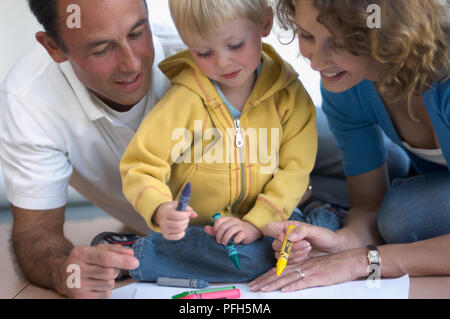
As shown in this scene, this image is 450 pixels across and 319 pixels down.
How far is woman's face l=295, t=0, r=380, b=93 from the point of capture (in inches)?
45.8

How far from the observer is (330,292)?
1.24m

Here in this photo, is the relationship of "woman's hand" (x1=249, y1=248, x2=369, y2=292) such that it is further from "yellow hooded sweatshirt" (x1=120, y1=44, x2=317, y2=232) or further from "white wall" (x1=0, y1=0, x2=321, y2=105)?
"white wall" (x1=0, y1=0, x2=321, y2=105)

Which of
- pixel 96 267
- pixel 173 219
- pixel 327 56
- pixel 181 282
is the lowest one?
pixel 181 282

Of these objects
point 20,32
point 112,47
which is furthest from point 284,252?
point 20,32

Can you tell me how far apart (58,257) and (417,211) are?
0.90 m

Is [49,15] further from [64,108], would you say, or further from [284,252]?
[284,252]

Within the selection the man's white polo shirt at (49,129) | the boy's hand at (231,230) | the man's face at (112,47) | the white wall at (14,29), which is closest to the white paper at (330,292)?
the boy's hand at (231,230)

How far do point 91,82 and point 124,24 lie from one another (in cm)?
20

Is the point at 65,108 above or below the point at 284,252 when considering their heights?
above

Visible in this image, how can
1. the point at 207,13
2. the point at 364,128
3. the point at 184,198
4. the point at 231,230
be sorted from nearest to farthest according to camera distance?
the point at 184,198 < the point at 207,13 < the point at 231,230 < the point at 364,128

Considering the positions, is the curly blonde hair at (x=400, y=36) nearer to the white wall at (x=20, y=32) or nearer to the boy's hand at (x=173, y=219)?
the boy's hand at (x=173, y=219)

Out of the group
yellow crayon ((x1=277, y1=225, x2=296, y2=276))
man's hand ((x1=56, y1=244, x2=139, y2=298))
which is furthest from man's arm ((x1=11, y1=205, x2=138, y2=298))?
yellow crayon ((x1=277, y1=225, x2=296, y2=276))

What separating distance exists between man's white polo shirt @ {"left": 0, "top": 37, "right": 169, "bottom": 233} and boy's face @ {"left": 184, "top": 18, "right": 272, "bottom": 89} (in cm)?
26

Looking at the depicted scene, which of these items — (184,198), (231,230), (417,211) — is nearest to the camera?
(184,198)
